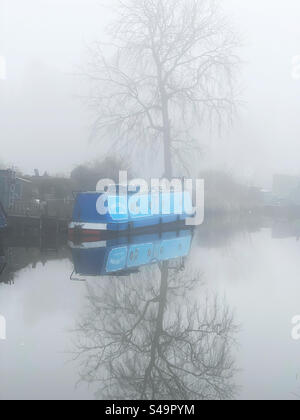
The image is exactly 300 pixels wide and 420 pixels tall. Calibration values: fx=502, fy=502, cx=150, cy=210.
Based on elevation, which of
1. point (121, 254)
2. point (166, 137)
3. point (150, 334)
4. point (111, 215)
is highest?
point (166, 137)

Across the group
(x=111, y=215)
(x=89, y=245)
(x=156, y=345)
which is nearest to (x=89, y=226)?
(x=111, y=215)

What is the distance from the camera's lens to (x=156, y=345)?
4871mm

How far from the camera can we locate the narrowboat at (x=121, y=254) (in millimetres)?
9883

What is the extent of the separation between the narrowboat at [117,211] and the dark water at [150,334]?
712 centimetres

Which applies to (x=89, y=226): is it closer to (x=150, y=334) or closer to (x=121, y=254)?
(x=121, y=254)

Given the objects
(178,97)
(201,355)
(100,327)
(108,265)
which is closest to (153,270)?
(108,265)

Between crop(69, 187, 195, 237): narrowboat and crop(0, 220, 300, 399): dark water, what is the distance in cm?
712

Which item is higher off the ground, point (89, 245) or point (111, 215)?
point (111, 215)

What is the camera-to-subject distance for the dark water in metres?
3.93

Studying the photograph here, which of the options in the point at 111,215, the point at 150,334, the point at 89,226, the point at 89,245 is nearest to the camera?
the point at 150,334

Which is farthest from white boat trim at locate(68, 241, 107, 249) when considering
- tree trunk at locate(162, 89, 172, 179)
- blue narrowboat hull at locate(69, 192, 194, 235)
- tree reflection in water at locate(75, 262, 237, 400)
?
tree trunk at locate(162, 89, 172, 179)

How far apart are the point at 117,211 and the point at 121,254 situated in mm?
5465

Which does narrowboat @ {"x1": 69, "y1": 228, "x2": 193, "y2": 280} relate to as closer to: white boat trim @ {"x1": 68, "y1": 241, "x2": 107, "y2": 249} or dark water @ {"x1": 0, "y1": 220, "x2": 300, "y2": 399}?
white boat trim @ {"x1": 68, "y1": 241, "x2": 107, "y2": 249}
